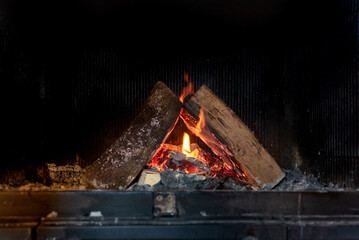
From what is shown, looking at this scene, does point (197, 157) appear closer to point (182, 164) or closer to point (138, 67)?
point (182, 164)

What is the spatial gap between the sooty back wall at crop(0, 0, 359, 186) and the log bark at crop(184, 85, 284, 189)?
53 cm

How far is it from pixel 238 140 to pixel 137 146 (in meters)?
0.56

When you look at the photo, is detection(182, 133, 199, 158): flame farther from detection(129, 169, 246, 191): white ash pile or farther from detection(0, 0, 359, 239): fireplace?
detection(129, 169, 246, 191): white ash pile

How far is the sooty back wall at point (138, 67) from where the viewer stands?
1951 mm

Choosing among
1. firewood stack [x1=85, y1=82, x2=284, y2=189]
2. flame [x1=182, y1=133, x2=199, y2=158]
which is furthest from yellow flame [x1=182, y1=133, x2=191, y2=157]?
firewood stack [x1=85, y1=82, x2=284, y2=189]

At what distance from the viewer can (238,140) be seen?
61.8 inches

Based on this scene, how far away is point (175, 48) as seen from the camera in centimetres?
208

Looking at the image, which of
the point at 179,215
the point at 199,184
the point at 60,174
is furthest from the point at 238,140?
the point at 60,174

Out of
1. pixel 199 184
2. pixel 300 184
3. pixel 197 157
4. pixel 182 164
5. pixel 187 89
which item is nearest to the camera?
pixel 199 184

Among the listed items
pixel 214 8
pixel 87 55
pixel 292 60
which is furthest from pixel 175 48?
pixel 292 60

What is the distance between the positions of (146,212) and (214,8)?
149 cm

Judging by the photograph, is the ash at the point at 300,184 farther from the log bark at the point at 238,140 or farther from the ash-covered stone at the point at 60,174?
the ash-covered stone at the point at 60,174

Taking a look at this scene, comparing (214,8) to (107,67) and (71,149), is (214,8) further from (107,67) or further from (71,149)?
(71,149)

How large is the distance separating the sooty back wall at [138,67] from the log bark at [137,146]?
0.49 metres
